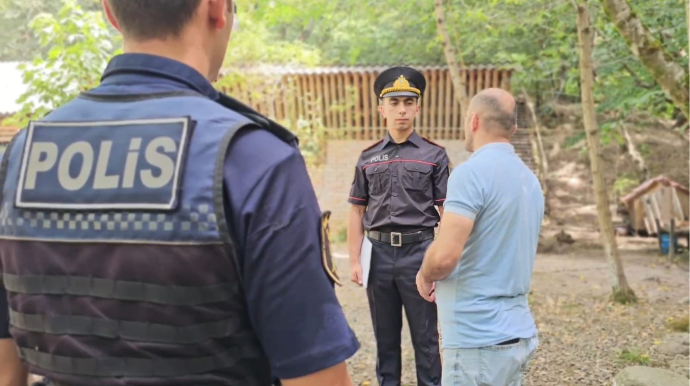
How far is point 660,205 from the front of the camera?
11430mm

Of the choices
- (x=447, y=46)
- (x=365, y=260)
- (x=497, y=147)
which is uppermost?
(x=447, y=46)

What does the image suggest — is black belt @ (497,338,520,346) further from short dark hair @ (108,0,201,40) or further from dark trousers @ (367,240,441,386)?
short dark hair @ (108,0,201,40)

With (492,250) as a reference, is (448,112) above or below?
above

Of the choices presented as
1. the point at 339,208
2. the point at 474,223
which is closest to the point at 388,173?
the point at 474,223

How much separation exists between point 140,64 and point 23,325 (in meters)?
0.51

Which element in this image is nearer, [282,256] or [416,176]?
[282,256]

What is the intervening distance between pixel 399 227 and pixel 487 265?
1236 millimetres

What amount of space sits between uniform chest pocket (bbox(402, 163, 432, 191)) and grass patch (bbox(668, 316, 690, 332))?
3.59m

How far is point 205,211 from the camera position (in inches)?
35.1

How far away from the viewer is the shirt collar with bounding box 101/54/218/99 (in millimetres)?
1017

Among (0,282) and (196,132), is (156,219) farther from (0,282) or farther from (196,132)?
(0,282)

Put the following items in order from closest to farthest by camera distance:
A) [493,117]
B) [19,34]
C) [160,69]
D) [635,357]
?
[160,69] → [493,117] → [635,357] → [19,34]

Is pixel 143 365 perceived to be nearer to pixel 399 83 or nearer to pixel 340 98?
pixel 399 83

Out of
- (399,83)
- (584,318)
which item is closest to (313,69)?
(584,318)
